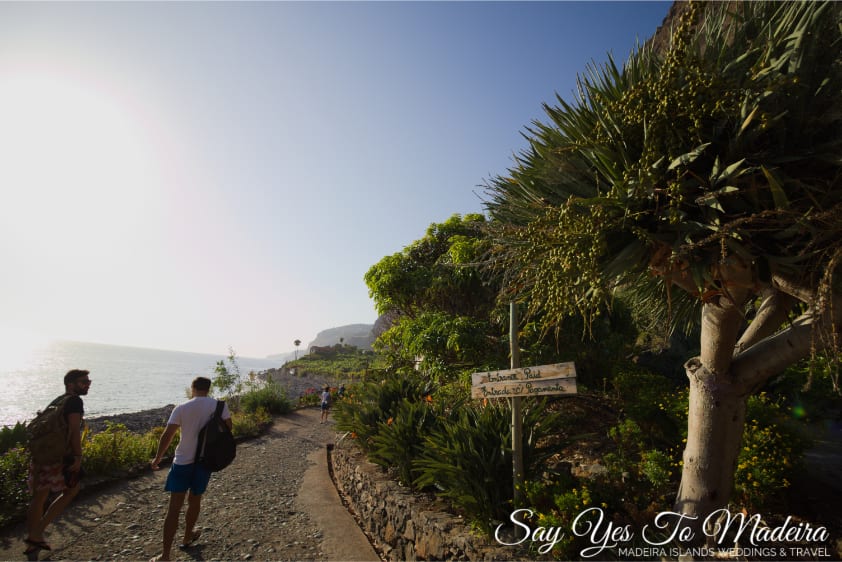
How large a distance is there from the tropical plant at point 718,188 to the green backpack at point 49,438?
4973 mm

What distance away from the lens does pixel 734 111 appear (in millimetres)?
2918

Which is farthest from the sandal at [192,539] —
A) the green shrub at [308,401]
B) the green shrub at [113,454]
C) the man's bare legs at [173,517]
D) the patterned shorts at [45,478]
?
the green shrub at [308,401]

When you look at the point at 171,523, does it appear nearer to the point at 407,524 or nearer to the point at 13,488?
the point at 407,524

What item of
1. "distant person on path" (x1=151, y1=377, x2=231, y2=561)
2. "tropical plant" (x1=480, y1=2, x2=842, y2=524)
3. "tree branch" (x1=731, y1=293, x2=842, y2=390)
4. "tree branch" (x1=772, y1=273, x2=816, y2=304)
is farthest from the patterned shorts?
"tree branch" (x1=772, y1=273, x2=816, y2=304)

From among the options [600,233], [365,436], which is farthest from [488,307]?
[600,233]

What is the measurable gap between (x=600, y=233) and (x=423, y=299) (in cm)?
813

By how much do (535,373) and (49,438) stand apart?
5131mm

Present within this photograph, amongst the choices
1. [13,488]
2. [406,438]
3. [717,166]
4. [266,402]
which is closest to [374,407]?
[406,438]

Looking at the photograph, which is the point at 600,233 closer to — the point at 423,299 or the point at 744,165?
the point at 744,165

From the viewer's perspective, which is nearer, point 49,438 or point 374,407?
point 49,438

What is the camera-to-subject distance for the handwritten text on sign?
384 cm

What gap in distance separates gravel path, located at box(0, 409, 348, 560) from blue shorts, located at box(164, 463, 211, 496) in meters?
0.81

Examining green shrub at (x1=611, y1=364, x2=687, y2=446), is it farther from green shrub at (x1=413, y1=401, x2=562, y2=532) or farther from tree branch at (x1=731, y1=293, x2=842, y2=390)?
tree branch at (x1=731, y1=293, x2=842, y2=390)

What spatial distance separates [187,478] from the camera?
14.8ft
